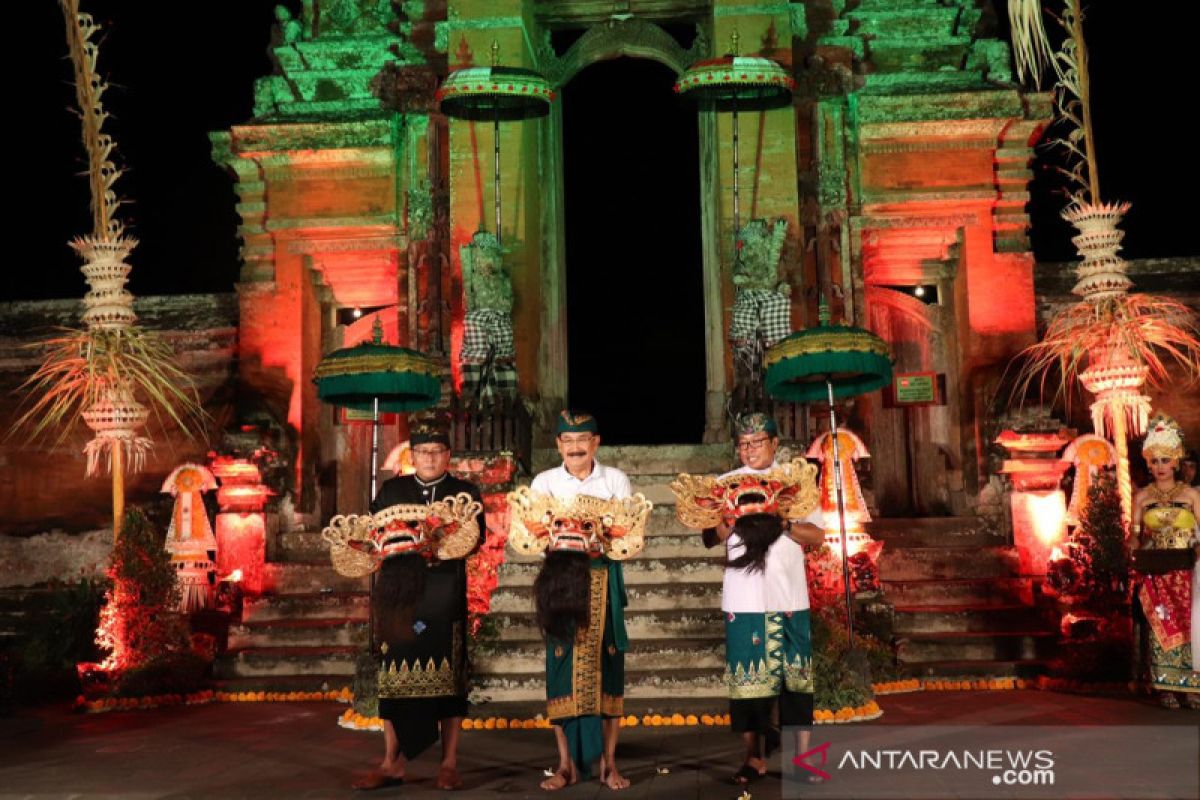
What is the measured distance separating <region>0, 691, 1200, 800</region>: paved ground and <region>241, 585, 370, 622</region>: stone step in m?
1.42

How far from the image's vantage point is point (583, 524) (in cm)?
637

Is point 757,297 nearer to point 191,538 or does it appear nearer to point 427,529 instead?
point 191,538

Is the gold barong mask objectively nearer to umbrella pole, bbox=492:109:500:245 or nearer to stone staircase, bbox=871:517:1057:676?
stone staircase, bbox=871:517:1057:676

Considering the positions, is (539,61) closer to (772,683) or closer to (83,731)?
(83,731)

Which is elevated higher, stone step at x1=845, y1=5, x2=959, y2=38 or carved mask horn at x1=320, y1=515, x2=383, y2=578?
stone step at x1=845, y1=5, x2=959, y2=38

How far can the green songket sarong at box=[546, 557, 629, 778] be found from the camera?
20.7 feet

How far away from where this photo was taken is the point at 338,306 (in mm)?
14508

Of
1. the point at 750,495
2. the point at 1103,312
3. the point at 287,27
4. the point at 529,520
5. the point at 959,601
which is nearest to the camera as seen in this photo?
the point at 750,495

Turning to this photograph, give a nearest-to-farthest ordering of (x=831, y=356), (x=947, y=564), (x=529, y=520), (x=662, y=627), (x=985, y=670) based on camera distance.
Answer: (x=529, y=520) < (x=831, y=356) < (x=662, y=627) < (x=985, y=670) < (x=947, y=564)

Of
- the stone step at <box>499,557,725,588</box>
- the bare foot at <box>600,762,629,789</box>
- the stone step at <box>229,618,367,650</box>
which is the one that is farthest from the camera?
the stone step at <box>229,618,367,650</box>

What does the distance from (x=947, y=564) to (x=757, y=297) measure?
288cm

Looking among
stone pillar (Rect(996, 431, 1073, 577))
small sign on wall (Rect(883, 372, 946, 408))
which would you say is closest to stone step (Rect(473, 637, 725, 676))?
stone pillar (Rect(996, 431, 1073, 577))

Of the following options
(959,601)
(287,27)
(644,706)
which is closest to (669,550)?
(644,706)

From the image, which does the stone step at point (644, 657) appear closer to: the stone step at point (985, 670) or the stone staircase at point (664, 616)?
the stone staircase at point (664, 616)
